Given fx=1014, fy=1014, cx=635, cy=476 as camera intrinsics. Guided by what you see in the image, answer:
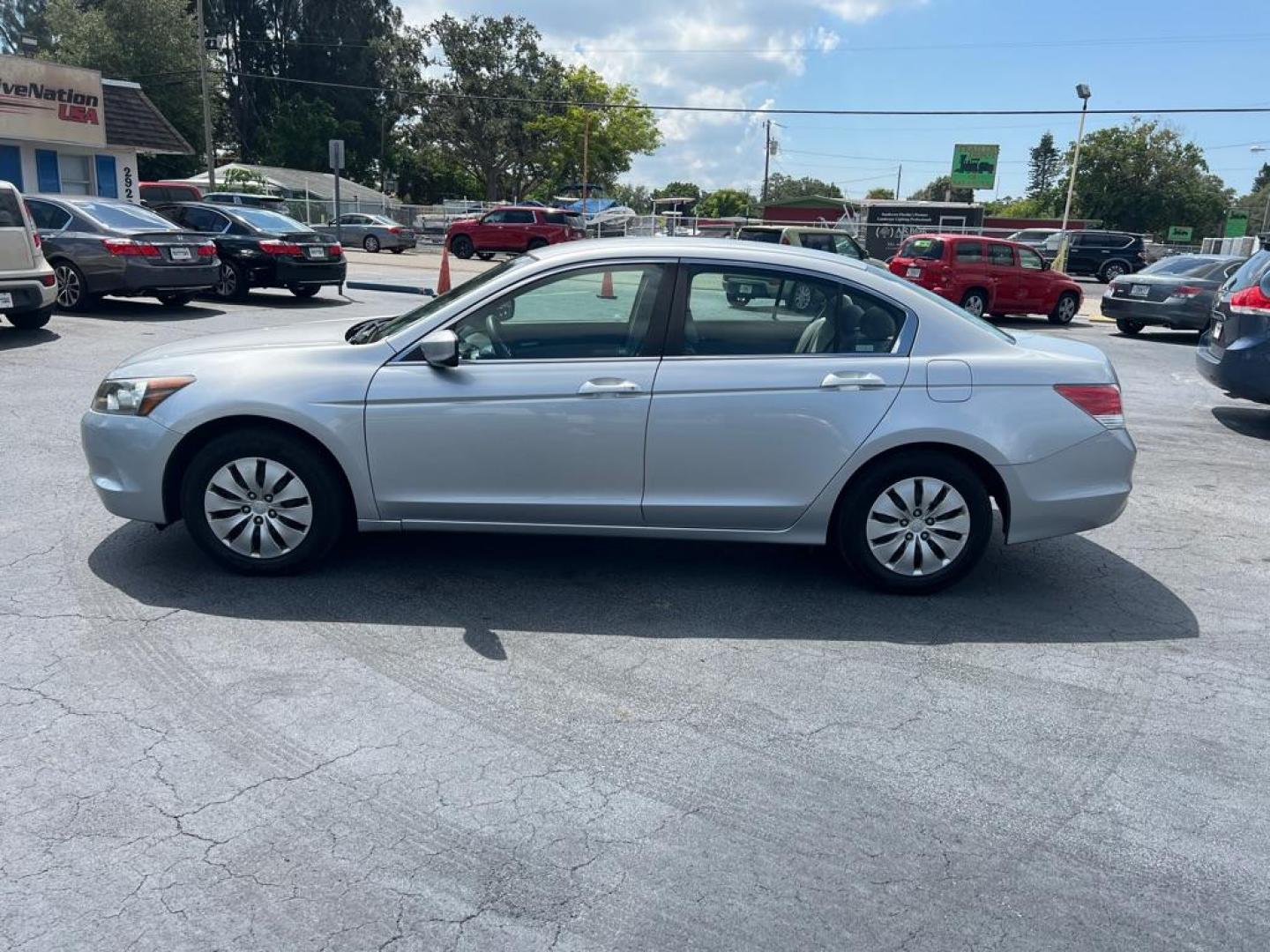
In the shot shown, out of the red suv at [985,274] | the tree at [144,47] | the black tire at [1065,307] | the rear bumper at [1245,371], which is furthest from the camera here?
the tree at [144,47]

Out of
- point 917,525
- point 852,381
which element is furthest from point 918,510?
point 852,381

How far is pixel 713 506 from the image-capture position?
4703 mm

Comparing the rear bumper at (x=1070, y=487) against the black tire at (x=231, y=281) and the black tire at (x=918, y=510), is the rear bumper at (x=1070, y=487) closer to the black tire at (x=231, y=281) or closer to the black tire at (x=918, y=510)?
the black tire at (x=918, y=510)

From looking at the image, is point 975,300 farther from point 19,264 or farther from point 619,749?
point 619,749

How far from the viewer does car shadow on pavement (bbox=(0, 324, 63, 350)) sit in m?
11.0

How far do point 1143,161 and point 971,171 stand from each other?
13.8 m

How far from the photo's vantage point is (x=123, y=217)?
45.1 ft

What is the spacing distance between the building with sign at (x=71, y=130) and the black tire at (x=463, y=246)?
28.0 feet

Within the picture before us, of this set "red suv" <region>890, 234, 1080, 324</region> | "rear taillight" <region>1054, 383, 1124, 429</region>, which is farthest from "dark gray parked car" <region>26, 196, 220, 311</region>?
"rear taillight" <region>1054, 383, 1124, 429</region>

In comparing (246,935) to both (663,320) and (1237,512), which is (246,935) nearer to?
(663,320)

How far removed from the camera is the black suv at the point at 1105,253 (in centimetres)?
3506

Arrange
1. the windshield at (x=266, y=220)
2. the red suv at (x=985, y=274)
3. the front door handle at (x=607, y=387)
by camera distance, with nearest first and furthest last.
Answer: the front door handle at (x=607, y=387)
the windshield at (x=266, y=220)
the red suv at (x=985, y=274)

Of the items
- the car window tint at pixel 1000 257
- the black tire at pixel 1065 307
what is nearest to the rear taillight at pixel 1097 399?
the car window tint at pixel 1000 257

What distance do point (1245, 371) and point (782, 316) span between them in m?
6.01
